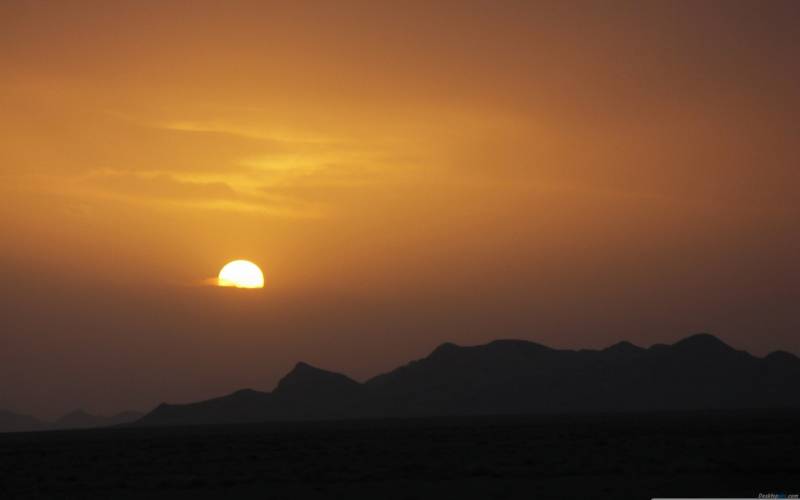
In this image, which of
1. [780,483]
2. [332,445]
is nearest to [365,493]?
[780,483]

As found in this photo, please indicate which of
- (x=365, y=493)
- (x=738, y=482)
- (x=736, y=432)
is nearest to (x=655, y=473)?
(x=738, y=482)

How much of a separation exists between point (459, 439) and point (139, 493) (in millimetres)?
33311

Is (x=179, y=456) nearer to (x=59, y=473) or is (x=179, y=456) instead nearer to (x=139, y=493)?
(x=59, y=473)

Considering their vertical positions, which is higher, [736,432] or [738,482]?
[736,432]

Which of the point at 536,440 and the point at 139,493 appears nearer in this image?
the point at 139,493

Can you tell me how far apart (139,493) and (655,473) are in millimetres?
19836

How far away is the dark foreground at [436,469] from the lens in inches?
1534

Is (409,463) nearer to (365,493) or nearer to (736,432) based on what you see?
(365,493)

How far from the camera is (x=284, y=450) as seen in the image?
2520 inches

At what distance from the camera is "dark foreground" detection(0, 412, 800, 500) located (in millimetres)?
38969

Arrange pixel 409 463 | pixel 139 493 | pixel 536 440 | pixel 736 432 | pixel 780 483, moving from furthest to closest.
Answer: pixel 736 432, pixel 536 440, pixel 409 463, pixel 139 493, pixel 780 483

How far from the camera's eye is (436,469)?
4697 cm

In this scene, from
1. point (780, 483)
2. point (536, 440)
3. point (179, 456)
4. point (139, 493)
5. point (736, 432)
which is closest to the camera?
point (780, 483)

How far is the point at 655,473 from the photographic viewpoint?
42.6 metres
